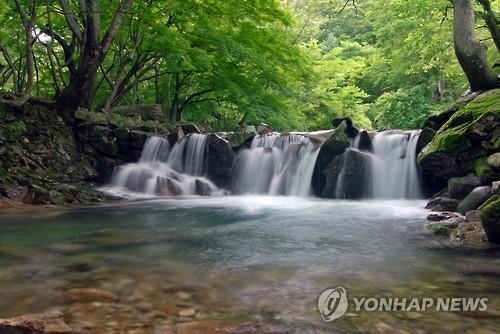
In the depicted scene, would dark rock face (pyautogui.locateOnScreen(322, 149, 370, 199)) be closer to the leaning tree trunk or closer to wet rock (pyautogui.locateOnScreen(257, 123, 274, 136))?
the leaning tree trunk

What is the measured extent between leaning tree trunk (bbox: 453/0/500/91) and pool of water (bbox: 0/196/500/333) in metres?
4.08

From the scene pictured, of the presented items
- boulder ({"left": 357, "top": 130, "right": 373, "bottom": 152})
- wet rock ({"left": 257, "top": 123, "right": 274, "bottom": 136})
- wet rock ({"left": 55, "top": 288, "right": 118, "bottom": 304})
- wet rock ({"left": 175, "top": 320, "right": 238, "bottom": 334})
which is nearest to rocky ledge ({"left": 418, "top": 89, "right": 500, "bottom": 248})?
boulder ({"left": 357, "top": 130, "right": 373, "bottom": 152})

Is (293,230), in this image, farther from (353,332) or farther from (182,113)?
(182,113)

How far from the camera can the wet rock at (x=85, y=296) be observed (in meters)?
3.34

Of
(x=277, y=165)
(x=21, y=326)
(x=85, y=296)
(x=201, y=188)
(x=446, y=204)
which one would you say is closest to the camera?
(x=21, y=326)

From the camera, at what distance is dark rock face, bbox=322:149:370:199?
38.4ft

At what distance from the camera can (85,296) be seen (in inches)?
135

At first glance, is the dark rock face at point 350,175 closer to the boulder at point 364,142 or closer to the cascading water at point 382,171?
the cascading water at point 382,171

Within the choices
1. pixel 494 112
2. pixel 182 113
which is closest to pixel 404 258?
pixel 494 112

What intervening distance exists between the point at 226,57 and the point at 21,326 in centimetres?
1377

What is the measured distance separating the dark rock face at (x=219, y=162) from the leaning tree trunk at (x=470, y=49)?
776cm

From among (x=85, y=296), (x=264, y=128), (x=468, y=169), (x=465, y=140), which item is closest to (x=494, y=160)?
(x=468, y=169)

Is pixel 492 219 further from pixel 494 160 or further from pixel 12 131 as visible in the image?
pixel 12 131

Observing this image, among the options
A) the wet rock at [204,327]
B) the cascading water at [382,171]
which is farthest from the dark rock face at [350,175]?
the wet rock at [204,327]
